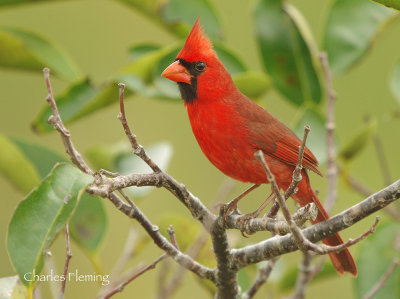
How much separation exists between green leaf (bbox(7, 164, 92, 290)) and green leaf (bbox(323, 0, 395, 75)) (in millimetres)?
1615

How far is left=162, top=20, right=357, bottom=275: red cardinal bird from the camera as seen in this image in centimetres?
238

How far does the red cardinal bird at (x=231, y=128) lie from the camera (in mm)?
2375

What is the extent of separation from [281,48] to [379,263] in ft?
3.09

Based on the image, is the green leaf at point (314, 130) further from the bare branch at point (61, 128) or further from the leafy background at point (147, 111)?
the leafy background at point (147, 111)

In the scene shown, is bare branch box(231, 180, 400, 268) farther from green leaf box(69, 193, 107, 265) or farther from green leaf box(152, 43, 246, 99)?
green leaf box(152, 43, 246, 99)

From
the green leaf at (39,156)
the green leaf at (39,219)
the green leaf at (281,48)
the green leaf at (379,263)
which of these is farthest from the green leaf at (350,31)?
the green leaf at (39,219)

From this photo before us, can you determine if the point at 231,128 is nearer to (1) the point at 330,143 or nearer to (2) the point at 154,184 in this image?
(1) the point at 330,143

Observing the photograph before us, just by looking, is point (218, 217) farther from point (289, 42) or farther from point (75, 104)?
point (289, 42)

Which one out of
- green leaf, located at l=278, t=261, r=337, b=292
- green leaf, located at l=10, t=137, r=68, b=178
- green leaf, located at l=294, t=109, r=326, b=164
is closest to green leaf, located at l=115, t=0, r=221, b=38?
green leaf, located at l=294, t=109, r=326, b=164

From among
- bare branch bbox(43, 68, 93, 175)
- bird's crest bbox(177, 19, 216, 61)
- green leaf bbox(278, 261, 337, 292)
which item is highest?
bird's crest bbox(177, 19, 216, 61)

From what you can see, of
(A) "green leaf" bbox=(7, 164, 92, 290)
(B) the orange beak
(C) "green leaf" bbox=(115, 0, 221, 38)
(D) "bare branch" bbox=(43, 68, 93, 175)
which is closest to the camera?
(A) "green leaf" bbox=(7, 164, 92, 290)

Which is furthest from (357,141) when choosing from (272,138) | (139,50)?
(139,50)

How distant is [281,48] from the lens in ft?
9.46

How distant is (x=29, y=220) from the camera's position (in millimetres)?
1492
